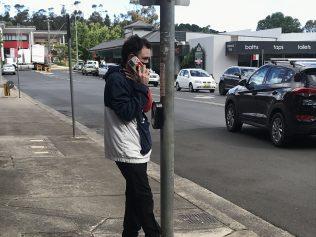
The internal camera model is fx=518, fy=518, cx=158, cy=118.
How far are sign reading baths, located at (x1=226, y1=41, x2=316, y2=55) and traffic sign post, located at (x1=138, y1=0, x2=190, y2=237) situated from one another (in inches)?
1792

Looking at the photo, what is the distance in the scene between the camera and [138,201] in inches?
167

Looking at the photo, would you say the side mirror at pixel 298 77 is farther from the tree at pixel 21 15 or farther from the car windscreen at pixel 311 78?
the tree at pixel 21 15

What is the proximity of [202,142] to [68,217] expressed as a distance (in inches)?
241

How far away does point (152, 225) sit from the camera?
432 centimetres

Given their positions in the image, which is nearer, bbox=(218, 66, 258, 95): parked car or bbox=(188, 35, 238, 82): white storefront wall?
bbox=(218, 66, 258, 95): parked car

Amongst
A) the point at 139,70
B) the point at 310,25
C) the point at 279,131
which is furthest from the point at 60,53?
the point at 139,70

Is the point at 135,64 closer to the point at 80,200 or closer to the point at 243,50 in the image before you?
the point at 80,200

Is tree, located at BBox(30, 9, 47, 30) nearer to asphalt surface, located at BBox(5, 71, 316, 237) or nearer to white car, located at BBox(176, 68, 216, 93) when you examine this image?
white car, located at BBox(176, 68, 216, 93)

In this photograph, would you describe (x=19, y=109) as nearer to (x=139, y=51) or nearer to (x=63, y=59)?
(x=139, y=51)

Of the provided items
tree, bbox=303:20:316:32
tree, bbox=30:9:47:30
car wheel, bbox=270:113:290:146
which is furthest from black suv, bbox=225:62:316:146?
tree, bbox=30:9:47:30

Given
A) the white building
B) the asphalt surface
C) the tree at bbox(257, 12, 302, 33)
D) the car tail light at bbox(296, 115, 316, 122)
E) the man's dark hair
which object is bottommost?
the asphalt surface

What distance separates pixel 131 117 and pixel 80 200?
2.52 m

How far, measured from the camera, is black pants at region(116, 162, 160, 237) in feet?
13.7

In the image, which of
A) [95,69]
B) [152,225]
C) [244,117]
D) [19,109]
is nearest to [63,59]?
[95,69]
